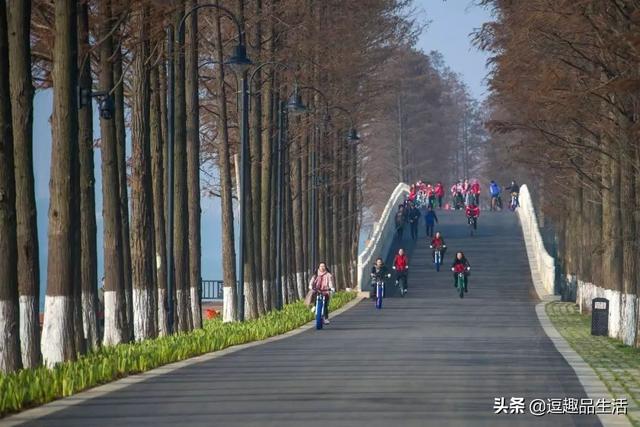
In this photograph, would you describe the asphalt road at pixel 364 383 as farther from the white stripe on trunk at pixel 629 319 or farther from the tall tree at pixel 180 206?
the tall tree at pixel 180 206

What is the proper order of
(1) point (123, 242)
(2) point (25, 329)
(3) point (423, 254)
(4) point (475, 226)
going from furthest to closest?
1. (4) point (475, 226)
2. (3) point (423, 254)
3. (1) point (123, 242)
4. (2) point (25, 329)

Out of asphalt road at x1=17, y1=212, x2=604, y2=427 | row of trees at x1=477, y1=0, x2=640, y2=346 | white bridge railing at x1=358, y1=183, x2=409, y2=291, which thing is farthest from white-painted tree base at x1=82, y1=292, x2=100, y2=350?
white bridge railing at x1=358, y1=183, x2=409, y2=291

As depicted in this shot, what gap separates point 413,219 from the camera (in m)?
85.9

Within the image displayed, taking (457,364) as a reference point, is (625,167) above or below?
above

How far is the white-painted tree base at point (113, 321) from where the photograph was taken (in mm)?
31188

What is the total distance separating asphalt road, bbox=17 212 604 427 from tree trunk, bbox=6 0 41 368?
6.56 feet

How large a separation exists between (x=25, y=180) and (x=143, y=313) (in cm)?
1095

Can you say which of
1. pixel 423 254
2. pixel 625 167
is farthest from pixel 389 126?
pixel 625 167

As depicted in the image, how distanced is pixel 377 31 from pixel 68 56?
48.2 meters

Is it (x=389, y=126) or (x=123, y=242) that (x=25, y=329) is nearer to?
(x=123, y=242)

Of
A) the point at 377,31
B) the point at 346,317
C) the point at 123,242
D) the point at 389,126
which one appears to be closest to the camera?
the point at 123,242

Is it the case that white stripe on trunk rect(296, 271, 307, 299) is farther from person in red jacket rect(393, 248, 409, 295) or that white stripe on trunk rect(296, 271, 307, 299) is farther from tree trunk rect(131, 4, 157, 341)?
tree trunk rect(131, 4, 157, 341)

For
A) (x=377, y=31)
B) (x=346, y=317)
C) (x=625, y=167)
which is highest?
(x=377, y=31)

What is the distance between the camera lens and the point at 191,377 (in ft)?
72.5
